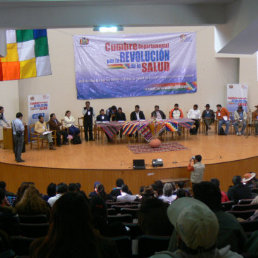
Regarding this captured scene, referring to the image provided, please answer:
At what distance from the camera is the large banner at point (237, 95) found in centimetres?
1320

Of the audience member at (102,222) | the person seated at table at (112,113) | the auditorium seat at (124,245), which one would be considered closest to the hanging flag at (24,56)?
the person seated at table at (112,113)

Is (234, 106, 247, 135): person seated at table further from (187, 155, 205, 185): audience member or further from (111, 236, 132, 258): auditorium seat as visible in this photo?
(111, 236, 132, 258): auditorium seat

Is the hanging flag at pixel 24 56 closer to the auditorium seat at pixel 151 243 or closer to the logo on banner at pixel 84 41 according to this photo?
the logo on banner at pixel 84 41

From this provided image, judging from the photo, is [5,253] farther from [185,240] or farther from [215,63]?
[215,63]

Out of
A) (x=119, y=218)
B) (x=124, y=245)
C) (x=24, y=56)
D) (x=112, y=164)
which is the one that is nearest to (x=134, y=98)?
(x=24, y=56)

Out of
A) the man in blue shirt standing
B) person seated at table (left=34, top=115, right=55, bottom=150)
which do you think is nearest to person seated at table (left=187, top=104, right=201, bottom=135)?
person seated at table (left=34, top=115, right=55, bottom=150)

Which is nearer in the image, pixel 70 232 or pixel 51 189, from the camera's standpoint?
pixel 70 232

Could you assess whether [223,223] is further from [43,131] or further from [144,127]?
[43,131]

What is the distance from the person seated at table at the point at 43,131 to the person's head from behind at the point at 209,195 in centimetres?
800

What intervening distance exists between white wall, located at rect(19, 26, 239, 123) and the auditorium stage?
Result: 2.79 meters

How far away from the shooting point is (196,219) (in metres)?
1.48

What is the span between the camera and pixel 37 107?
10797 millimetres

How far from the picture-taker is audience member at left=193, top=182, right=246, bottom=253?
2.07 meters

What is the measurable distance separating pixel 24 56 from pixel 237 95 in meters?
7.78
